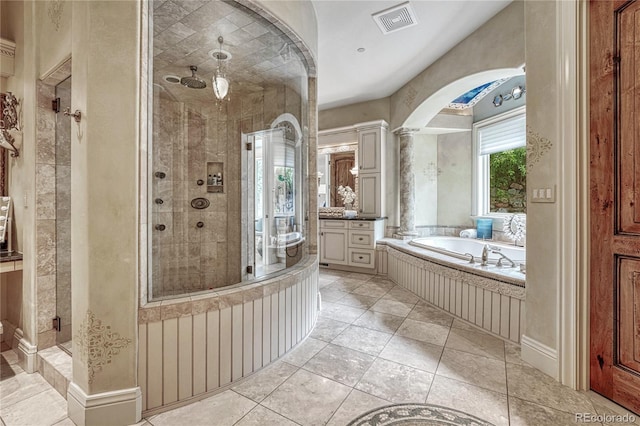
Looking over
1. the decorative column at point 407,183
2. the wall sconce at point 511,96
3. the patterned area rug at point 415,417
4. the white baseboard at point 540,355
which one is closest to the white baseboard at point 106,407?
the patterned area rug at point 415,417

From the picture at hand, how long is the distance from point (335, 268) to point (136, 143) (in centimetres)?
383

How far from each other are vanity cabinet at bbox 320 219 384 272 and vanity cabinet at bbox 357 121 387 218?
314 millimetres

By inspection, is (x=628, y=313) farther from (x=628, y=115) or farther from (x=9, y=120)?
(x=9, y=120)

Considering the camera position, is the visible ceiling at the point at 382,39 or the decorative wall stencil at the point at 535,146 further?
the visible ceiling at the point at 382,39

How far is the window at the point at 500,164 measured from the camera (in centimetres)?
389

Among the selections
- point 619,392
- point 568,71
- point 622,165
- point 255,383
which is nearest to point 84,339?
point 255,383

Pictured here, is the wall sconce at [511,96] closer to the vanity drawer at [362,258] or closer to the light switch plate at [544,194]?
the light switch plate at [544,194]

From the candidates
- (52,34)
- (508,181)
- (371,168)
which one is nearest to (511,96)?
(508,181)

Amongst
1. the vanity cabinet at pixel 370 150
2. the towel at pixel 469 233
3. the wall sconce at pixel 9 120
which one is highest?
the vanity cabinet at pixel 370 150

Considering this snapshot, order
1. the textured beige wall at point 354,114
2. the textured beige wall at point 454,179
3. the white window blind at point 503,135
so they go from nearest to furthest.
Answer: the white window blind at point 503,135 → the textured beige wall at point 454,179 → the textured beige wall at point 354,114

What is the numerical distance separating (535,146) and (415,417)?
6.13 ft

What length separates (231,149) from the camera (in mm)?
3229

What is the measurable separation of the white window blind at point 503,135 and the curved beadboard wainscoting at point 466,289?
78.7 inches

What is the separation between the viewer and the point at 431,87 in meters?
3.63
